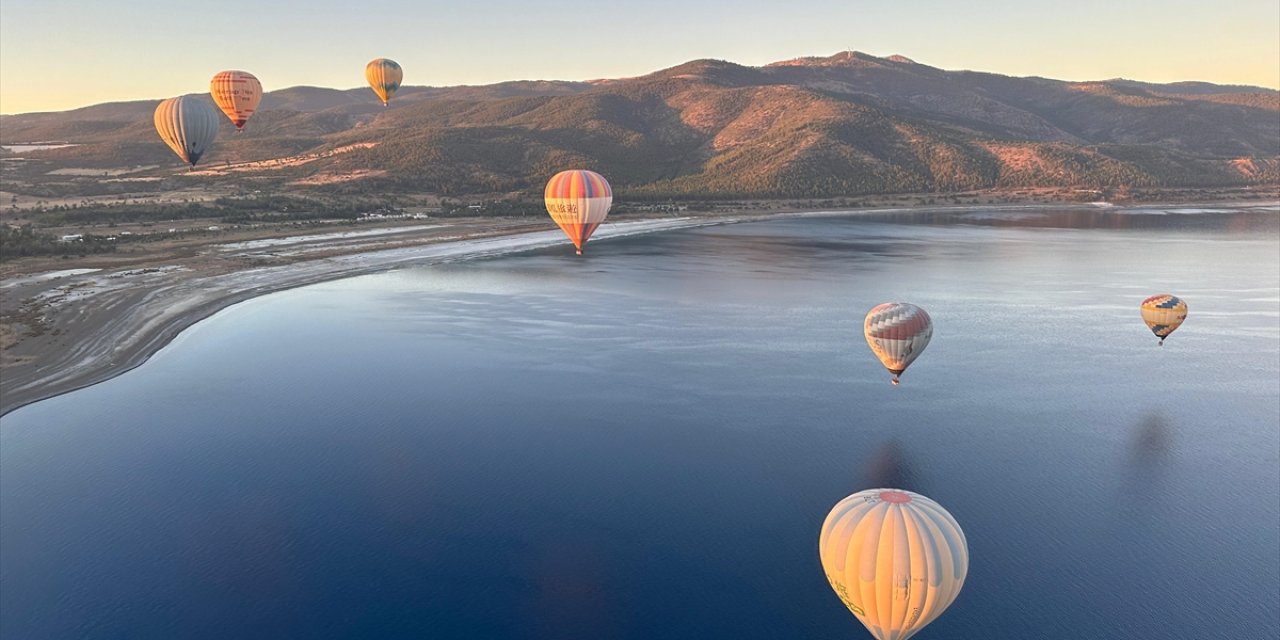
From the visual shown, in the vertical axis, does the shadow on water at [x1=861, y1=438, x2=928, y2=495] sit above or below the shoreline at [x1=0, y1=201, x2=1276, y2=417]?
below

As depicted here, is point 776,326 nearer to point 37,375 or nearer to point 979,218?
point 37,375

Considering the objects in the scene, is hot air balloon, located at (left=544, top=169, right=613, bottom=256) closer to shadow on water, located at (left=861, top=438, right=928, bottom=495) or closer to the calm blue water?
the calm blue water

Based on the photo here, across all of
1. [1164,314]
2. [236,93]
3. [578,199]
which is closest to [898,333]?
[1164,314]

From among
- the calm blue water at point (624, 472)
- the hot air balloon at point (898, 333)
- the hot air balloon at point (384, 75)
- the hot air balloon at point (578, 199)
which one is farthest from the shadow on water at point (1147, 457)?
the hot air balloon at point (384, 75)

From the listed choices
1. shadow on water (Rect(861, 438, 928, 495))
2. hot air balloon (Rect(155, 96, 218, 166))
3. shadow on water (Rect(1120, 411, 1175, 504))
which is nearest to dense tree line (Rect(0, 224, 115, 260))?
hot air balloon (Rect(155, 96, 218, 166))

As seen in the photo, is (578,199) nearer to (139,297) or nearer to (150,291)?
(139,297)

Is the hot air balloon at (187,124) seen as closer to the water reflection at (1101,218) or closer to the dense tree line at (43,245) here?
the dense tree line at (43,245)

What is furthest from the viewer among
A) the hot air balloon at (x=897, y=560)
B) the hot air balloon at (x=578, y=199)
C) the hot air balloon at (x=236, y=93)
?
the hot air balloon at (x=236, y=93)
